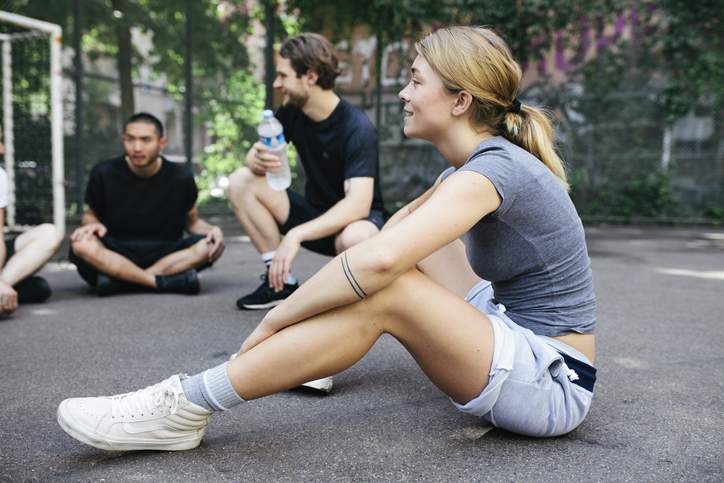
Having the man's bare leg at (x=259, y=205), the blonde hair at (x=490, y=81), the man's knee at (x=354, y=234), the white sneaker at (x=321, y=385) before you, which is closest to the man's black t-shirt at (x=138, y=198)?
the man's bare leg at (x=259, y=205)

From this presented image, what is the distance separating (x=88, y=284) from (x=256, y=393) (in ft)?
11.6

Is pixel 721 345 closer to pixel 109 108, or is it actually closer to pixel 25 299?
pixel 25 299

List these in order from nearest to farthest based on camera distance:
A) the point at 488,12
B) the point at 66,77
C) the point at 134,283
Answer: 1. the point at 134,283
2. the point at 66,77
3. the point at 488,12

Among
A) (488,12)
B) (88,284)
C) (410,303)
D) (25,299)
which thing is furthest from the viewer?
(488,12)

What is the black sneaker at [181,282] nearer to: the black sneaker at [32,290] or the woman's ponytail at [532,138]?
the black sneaker at [32,290]

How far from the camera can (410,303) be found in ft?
6.02

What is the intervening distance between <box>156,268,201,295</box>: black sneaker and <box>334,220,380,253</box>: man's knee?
1382 mm

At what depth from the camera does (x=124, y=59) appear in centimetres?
888

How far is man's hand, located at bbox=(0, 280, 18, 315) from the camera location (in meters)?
3.72

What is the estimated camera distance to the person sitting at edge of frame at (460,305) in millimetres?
1802

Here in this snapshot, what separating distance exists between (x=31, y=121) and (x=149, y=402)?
579 cm

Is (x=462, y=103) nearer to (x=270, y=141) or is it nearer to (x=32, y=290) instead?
(x=270, y=141)

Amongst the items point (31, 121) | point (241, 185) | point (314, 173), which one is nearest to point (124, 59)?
point (31, 121)

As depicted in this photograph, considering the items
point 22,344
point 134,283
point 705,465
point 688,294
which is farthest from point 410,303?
point 688,294
